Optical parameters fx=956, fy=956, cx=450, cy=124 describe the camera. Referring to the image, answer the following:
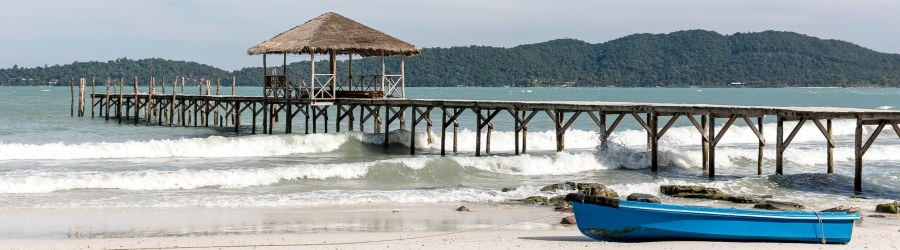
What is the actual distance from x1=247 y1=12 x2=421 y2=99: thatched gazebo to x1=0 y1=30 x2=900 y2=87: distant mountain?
14039 cm

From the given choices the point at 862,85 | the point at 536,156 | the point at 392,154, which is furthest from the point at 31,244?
the point at 862,85

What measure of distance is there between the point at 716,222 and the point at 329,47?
1670 cm

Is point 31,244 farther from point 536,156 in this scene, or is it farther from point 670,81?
point 670,81

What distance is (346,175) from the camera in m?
19.1

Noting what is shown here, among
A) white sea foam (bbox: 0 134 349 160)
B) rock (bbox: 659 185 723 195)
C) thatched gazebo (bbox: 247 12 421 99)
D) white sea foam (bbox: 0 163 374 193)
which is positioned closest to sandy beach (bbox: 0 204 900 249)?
rock (bbox: 659 185 723 195)

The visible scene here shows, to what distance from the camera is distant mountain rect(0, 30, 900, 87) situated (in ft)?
575

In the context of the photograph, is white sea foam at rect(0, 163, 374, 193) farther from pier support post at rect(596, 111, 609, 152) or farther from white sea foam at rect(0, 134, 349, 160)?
pier support post at rect(596, 111, 609, 152)

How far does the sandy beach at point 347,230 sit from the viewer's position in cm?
1038

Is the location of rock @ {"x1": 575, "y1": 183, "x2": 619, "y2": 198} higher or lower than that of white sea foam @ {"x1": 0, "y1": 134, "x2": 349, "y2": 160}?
lower

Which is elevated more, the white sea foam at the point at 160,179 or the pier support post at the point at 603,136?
the pier support post at the point at 603,136

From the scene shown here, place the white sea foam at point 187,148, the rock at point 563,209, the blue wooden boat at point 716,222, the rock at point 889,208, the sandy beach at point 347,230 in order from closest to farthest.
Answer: the blue wooden boat at point 716,222 < the sandy beach at point 347,230 < the rock at point 563,209 < the rock at point 889,208 < the white sea foam at point 187,148

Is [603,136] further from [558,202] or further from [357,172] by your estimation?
[558,202]

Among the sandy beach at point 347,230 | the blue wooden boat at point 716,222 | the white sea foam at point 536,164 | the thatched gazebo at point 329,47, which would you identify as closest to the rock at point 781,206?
the sandy beach at point 347,230

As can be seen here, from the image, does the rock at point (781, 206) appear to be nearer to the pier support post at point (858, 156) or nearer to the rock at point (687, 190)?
the rock at point (687, 190)
